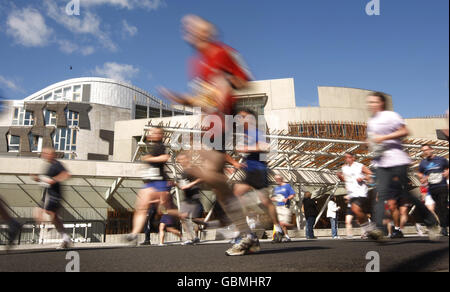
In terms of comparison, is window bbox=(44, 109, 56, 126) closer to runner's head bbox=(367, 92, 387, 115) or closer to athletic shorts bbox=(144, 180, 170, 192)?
athletic shorts bbox=(144, 180, 170, 192)

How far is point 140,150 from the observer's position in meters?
21.4

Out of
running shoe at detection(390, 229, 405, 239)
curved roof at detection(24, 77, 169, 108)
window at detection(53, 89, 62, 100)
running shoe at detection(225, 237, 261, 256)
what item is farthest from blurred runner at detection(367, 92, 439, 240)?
window at detection(53, 89, 62, 100)

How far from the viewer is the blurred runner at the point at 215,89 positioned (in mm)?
2816

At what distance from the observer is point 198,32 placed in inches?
121

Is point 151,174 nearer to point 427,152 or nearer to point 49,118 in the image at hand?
point 427,152

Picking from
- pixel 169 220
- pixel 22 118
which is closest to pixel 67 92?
pixel 22 118

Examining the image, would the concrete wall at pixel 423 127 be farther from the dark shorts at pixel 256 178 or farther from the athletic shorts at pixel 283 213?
the dark shorts at pixel 256 178

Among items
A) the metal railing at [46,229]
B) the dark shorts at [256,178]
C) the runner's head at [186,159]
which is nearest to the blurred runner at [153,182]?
the runner's head at [186,159]
